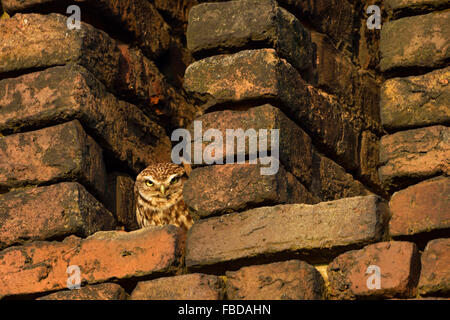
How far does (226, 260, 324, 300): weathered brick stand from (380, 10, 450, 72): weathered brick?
1088 millimetres

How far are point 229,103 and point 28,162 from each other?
0.99 metres

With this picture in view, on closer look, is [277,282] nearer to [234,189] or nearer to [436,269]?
[234,189]

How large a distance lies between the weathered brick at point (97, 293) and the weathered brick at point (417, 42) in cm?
157

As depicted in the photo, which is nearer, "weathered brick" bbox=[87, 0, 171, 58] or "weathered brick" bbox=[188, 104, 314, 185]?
"weathered brick" bbox=[188, 104, 314, 185]

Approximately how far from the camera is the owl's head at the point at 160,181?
20.7 feet

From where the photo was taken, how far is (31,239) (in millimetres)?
5422

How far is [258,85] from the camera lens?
534 centimetres

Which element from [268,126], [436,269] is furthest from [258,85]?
[436,269]

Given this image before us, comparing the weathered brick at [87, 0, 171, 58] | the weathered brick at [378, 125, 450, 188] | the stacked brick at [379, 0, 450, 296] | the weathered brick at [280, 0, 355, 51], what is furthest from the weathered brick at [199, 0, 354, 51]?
the weathered brick at [378, 125, 450, 188]

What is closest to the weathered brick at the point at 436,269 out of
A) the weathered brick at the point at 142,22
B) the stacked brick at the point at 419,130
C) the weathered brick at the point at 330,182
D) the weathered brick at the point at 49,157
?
the stacked brick at the point at 419,130

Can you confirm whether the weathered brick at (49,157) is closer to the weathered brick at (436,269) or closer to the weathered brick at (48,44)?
the weathered brick at (48,44)

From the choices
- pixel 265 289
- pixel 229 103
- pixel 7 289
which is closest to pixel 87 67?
pixel 229 103

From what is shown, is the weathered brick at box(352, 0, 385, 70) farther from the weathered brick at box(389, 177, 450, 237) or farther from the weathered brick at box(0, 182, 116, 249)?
the weathered brick at box(0, 182, 116, 249)

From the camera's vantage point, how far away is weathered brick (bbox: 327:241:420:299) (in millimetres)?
4699
